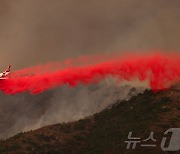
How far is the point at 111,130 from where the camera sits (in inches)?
5349

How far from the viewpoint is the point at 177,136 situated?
109188mm

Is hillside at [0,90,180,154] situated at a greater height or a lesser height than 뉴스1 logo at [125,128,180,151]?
greater

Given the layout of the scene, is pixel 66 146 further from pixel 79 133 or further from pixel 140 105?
pixel 140 105

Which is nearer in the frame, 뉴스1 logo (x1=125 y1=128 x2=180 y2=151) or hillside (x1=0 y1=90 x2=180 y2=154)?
뉴스1 logo (x1=125 y1=128 x2=180 y2=151)

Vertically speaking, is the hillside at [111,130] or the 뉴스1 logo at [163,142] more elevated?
the hillside at [111,130]

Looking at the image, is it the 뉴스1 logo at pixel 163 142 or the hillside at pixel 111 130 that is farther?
the hillside at pixel 111 130

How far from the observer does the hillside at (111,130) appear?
123 meters

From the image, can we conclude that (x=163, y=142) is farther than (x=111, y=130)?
No

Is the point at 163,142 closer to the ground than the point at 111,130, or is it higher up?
closer to the ground

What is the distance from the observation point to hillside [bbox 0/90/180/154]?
404ft

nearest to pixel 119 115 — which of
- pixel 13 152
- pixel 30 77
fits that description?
pixel 13 152

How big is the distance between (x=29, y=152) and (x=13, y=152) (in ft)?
18.1

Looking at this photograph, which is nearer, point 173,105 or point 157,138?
point 157,138

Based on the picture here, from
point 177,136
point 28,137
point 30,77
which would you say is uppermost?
point 30,77
